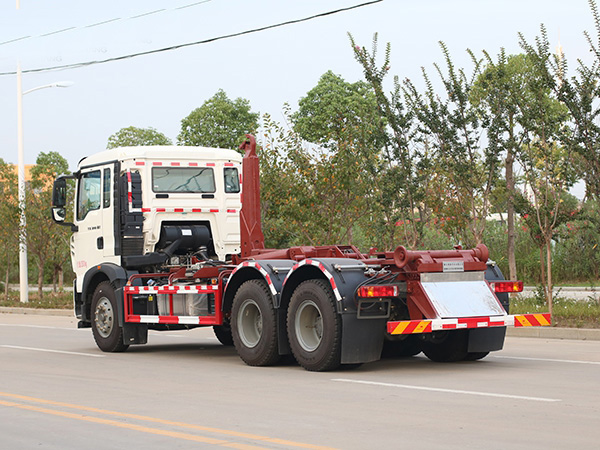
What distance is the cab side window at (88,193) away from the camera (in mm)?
16781

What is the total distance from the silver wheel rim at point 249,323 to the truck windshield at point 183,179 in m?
3.35

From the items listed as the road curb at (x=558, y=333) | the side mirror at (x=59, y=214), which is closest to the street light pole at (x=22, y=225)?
the side mirror at (x=59, y=214)

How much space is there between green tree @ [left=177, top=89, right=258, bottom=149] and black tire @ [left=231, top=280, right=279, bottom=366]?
48842 millimetres

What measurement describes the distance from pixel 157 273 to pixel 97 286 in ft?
4.26

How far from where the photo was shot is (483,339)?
13.3 meters

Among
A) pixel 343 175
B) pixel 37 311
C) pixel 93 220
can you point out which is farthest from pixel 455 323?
pixel 37 311

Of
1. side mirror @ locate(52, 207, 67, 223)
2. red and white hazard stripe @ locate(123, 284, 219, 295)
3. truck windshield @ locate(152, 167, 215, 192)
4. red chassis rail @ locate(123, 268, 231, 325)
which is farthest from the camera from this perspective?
side mirror @ locate(52, 207, 67, 223)

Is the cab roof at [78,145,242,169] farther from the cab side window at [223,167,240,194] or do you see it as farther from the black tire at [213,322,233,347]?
the black tire at [213,322,233,347]

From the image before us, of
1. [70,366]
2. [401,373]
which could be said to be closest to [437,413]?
[401,373]

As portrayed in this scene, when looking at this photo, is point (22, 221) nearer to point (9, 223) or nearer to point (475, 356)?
point (9, 223)

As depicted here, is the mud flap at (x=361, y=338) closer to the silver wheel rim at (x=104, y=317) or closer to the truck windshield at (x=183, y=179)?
the truck windshield at (x=183, y=179)

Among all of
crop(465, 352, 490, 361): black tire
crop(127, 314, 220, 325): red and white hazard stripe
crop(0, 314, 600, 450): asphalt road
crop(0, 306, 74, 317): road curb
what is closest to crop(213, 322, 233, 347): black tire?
crop(0, 314, 600, 450): asphalt road

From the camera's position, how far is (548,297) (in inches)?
770

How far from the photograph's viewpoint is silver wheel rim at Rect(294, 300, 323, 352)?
12797 millimetres
